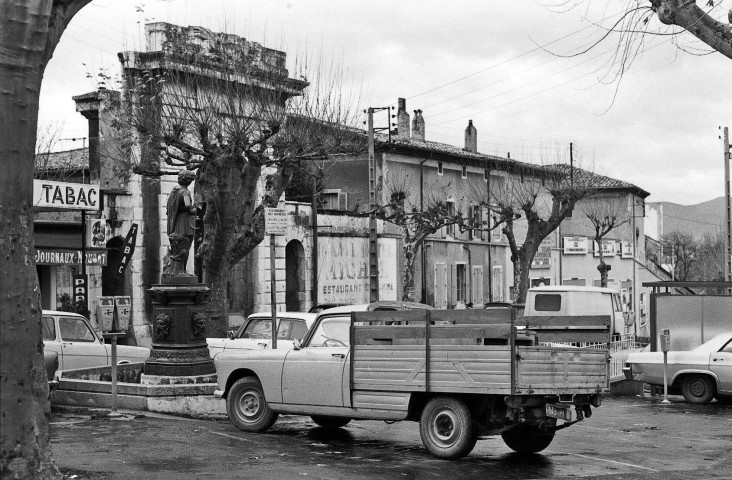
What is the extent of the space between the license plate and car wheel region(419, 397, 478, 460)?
0.86 metres

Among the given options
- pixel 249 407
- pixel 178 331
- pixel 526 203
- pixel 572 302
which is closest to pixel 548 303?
pixel 572 302

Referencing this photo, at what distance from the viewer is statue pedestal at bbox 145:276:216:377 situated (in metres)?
18.2

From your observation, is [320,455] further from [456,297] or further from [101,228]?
[456,297]

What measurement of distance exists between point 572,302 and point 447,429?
19.9 meters

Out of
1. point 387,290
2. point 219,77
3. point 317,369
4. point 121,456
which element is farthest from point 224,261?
point 387,290

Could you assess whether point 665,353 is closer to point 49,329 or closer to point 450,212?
point 49,329

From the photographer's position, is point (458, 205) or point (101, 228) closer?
point (101, 228)

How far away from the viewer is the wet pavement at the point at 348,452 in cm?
1182

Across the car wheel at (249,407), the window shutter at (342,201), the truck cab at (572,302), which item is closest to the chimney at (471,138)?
the window shutter at (342,201)

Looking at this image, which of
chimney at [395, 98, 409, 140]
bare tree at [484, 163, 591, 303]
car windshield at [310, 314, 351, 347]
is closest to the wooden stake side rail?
car windshield at [310, 314, 351, 347]

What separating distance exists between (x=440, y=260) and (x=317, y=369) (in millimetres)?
38747

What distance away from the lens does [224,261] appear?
26.8 metres

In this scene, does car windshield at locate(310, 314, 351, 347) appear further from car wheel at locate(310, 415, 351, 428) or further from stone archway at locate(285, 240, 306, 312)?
stone archway at locate(285, 240, 306, 312)

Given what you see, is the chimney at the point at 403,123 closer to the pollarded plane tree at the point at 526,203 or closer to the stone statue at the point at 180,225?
the pollarded plane tree at the point at 526,203
